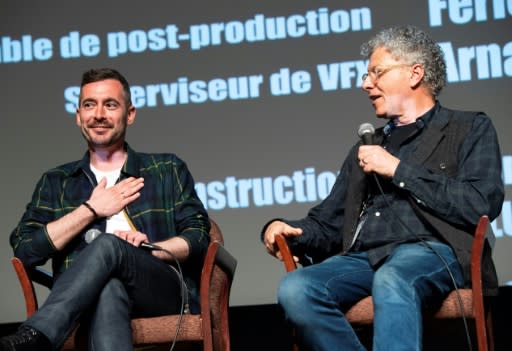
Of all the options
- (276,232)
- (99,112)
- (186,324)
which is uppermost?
(99,112)

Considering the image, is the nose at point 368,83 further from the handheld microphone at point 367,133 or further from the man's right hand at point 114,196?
the man's right hand at point 114,196

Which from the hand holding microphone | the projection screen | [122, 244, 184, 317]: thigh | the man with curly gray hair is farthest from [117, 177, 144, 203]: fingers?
the projection screen

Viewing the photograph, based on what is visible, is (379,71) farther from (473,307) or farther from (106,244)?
(106,244)

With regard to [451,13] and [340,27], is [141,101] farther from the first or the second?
[451,13]

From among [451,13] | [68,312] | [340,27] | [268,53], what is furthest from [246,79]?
[68,312]

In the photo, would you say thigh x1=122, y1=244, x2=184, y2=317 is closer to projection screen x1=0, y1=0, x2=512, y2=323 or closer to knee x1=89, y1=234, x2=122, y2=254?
knee x1=89, y1=234, x2=122, y2=254

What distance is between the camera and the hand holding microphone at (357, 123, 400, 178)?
10.3 ft

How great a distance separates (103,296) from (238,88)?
2.24 meters

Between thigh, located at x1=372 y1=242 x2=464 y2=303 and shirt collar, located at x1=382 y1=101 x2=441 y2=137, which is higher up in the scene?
shirt collar, located at x1=382 y1=101 x2=441 y2=137

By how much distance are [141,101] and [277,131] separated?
2.44 ft

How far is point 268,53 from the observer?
496 centimetres

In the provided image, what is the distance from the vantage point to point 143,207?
3.52 meters

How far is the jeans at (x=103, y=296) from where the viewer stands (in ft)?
9.35

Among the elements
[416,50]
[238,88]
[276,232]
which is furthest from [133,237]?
[238,88]
